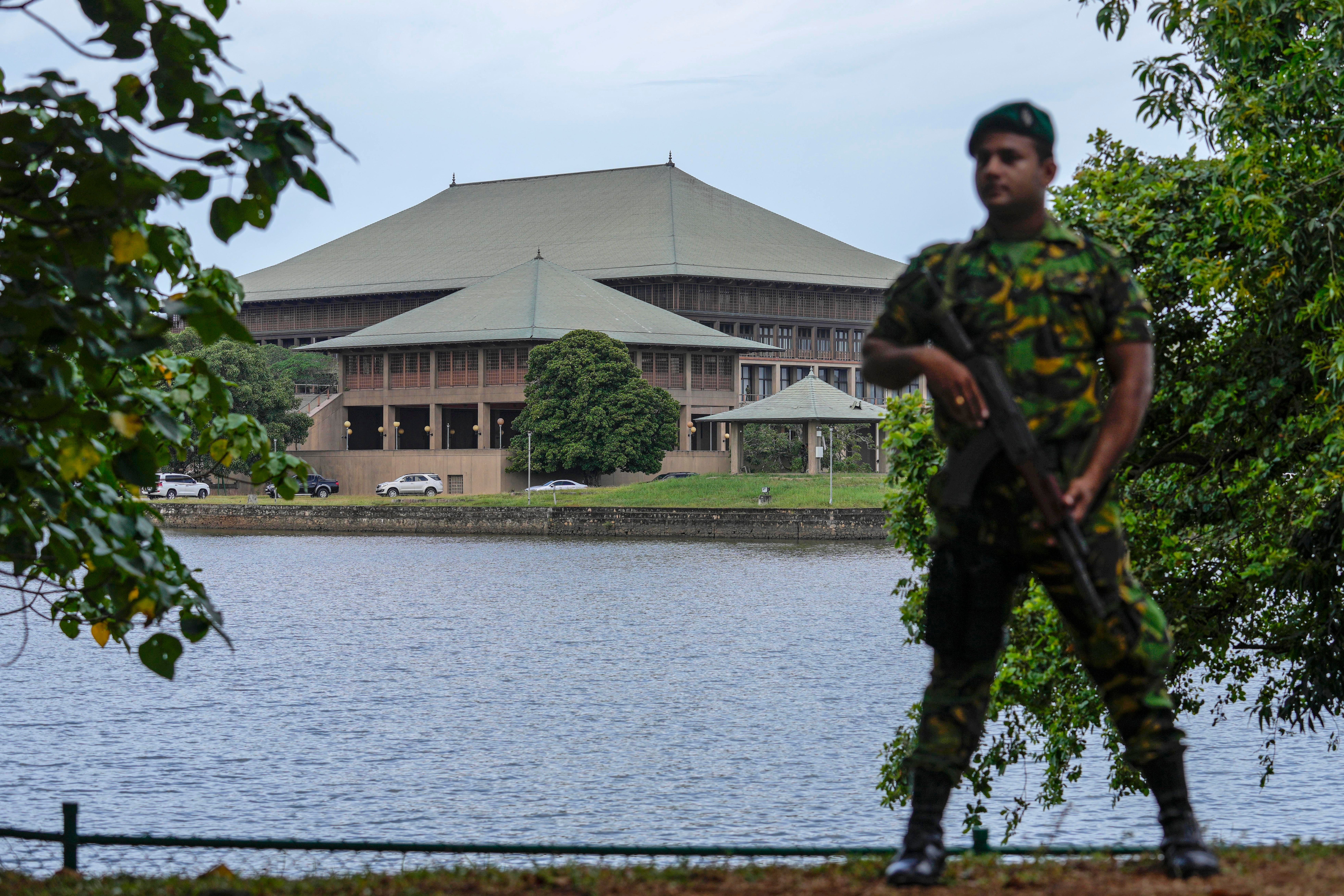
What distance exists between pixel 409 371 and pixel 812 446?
27217 millimetres

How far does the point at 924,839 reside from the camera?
4285mm

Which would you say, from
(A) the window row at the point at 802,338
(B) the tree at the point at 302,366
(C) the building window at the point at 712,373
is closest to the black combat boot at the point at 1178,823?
(C) the building window at the point at 712,373

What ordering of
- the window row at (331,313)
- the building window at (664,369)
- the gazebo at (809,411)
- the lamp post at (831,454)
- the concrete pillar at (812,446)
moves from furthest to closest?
the window row at (331,313) < the building window at (664,369) < the concrete pillar at (812,446) < the gazebo at (809,411) < the lamp post at (831,454)

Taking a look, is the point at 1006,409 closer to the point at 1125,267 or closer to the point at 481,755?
the point at 1125,267

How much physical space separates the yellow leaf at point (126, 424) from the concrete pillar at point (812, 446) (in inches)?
2709

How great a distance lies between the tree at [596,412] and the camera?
73000 mm

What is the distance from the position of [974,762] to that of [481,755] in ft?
31.1

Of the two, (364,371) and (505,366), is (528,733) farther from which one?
(364,371)

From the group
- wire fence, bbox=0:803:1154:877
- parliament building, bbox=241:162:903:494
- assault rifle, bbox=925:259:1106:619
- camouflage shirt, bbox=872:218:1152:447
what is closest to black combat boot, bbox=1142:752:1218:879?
assault rifle, bbox=925:259:1106:619

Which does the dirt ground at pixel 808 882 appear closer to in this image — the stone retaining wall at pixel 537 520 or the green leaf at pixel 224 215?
the green leaf at pixel 224 215

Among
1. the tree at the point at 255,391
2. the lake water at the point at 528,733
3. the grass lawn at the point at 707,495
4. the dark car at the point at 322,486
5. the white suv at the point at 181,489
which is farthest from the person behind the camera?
the dark car at the point at 322,486

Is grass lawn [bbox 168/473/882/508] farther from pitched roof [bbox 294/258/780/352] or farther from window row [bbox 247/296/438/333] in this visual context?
window row [bbox 247/296/438/333]

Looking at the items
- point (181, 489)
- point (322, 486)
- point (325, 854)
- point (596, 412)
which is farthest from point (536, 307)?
point (325, 854)

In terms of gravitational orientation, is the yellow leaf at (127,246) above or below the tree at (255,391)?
below
